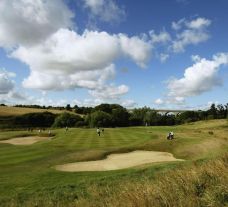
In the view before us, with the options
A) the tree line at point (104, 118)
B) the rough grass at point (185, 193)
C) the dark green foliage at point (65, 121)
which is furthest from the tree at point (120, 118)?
the rough grass at point (185, 193)

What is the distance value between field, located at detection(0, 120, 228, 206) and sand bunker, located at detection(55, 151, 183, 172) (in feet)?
4.26

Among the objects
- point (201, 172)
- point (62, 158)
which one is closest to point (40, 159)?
point (62, 158)

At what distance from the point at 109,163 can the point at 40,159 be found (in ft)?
22.3

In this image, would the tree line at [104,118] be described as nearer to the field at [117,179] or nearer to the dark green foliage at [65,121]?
the dark green foliage at [65,121]

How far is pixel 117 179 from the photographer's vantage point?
21891 millimetres

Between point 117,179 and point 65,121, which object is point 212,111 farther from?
point 117,179

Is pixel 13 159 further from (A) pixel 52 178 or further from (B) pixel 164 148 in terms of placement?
(B) pixel 164 148

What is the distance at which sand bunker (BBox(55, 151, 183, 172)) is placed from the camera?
34.3m

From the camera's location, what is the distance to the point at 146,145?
49594mm

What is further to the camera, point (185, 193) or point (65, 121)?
point (65, 121)

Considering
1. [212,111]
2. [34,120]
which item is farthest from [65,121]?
[212,111]

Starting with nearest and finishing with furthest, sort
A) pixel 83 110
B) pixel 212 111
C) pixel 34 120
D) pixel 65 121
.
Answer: pixel 65 121 → pixel 34 120 → pixel 212 111 → pixel 83 110

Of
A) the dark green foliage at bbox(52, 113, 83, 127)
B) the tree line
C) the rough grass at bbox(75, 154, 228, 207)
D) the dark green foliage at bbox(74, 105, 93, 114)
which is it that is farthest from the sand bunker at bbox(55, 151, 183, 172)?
the dark green foliage at bbox(74, 105, 93, 114)

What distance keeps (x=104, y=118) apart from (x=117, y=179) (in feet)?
389
